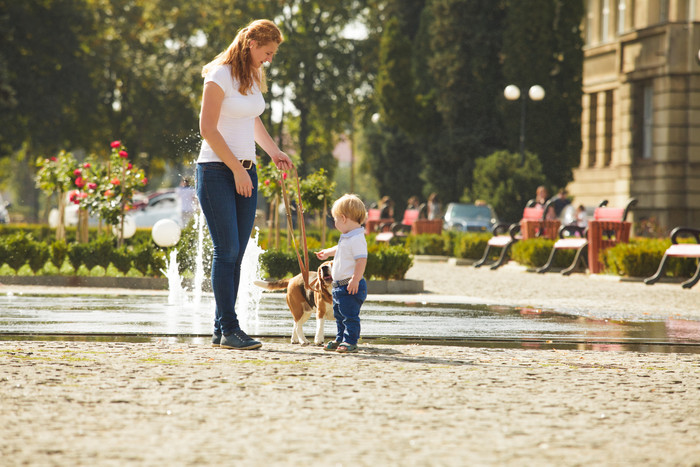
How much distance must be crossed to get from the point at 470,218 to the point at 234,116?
35.6 metres

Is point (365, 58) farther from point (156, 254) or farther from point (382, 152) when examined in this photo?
point (156, 254)

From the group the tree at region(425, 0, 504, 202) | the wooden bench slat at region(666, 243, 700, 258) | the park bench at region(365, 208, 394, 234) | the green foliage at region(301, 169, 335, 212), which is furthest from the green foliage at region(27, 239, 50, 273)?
the tree at region(425, 0, 504, 202)

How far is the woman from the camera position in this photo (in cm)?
777

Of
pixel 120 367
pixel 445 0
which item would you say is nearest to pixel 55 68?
pixel 445 0

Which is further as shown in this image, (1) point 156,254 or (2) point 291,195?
(2) point 291,195

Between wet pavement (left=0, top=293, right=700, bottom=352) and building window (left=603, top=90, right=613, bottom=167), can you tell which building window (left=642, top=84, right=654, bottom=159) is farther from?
wet pavement (left=0, top=293, right=700, bottom=352)

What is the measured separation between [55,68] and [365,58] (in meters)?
17.7

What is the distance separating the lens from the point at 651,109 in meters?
39.1

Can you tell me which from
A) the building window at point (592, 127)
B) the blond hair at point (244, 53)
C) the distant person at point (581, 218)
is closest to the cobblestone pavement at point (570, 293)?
the blond hair at point (244, 53)

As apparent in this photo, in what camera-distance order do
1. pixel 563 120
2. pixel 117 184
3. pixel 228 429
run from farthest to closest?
1. pixel 563 120
2. pixel 117 184
3. pixel 228 429

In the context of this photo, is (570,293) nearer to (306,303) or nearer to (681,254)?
(681,254)

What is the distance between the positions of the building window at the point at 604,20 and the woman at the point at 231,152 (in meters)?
37.5

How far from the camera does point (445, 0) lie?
51.6 metres

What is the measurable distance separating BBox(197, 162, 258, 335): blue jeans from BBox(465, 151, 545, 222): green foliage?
36.1 metres
